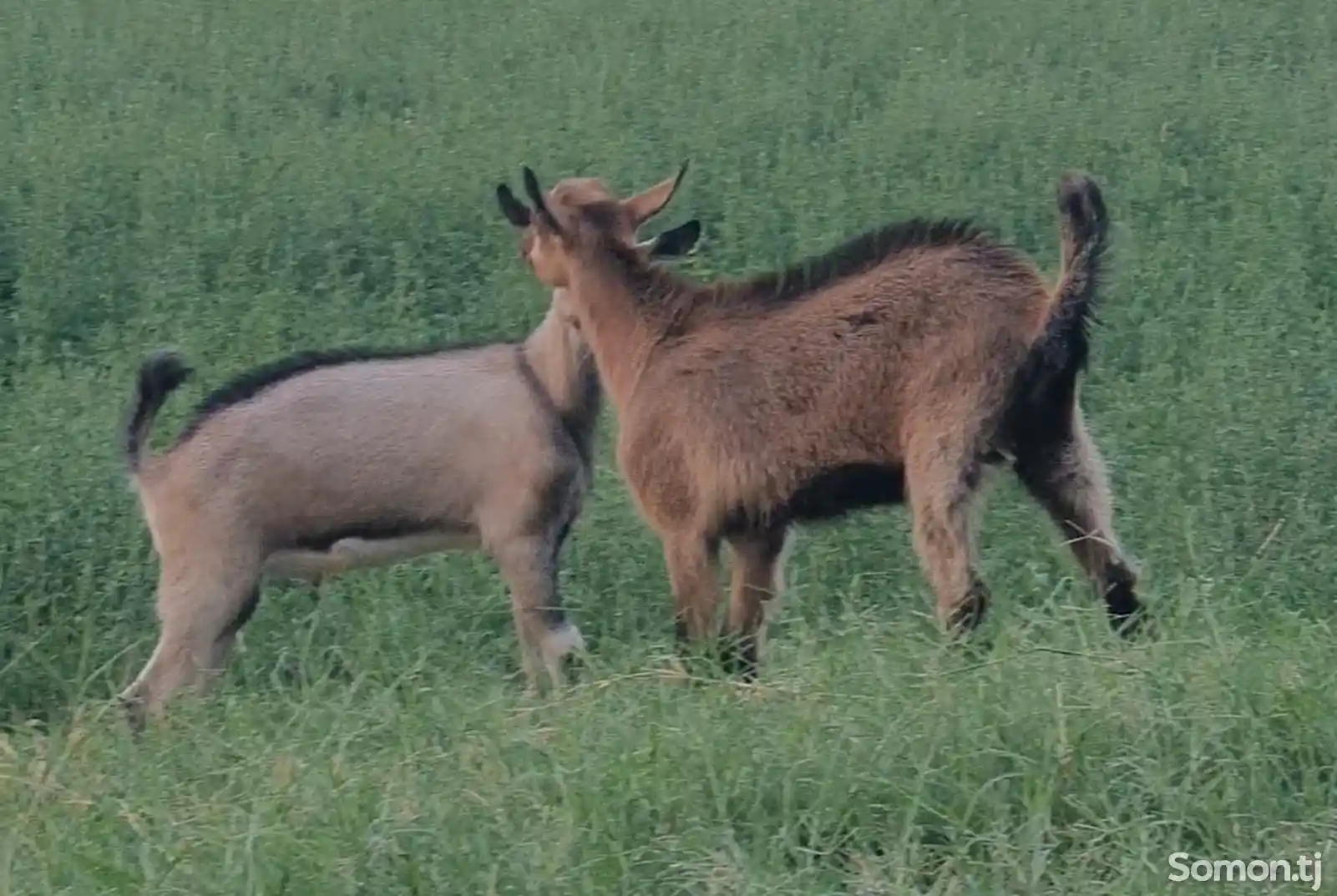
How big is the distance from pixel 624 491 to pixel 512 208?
1275mm

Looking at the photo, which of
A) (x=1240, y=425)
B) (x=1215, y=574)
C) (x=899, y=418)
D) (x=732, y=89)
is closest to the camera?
(x=899, y=418)

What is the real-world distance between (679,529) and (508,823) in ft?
6.75

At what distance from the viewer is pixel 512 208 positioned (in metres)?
6.88

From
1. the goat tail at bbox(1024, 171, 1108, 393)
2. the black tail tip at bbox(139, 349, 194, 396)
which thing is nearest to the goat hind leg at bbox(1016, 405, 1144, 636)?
the goat tail at bbox(1024, 171, 1108, 393)

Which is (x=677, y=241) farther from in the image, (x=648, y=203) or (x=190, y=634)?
(x=190, y=634)

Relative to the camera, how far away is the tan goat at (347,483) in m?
6.52

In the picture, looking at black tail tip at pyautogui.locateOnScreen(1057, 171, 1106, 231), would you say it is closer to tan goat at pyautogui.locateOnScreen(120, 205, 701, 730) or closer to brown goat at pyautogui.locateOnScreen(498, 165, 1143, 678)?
brown goat at pyautogui.locateOnScreen(498, 165, 1143, 678)

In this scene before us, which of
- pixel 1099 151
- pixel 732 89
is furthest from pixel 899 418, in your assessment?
pixel 732 89

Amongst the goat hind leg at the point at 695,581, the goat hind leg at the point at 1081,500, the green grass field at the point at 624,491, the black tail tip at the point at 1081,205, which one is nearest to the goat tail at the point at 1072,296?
the black tail tip at the point at 1081,205

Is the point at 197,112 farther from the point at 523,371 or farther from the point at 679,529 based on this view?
the point at 679,529

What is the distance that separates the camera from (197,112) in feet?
41.5

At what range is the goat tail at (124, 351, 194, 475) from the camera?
Answer: 6.74m

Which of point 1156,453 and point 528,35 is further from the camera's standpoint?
point 528,35

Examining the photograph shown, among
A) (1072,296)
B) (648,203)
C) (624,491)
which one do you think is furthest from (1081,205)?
(624,491)
